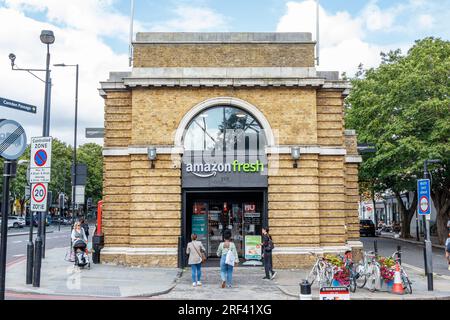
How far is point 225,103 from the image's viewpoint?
64.0ft

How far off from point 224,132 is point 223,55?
3.12 m

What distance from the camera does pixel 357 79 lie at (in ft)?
125

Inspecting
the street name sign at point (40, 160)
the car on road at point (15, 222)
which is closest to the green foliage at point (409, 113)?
the street name sign at point (40, 160)

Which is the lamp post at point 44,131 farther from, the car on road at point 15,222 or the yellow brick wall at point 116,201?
the car on road at point 15,222

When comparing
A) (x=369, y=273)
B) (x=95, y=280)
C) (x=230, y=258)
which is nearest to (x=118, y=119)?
(x=95, y=280)

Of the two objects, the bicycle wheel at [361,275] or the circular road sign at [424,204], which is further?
the circular road sign at [424,204]

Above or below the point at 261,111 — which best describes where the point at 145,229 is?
below

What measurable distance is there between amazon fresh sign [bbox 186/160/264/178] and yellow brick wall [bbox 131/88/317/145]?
4.29ft

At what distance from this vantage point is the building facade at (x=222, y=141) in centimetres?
1897

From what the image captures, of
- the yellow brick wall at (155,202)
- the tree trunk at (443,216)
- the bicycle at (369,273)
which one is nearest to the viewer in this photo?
the bicycle at (369,273)

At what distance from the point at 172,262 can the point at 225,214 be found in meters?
3.35

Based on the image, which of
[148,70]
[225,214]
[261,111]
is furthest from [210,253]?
[148,70]

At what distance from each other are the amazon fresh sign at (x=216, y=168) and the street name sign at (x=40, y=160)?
6.83 metres
